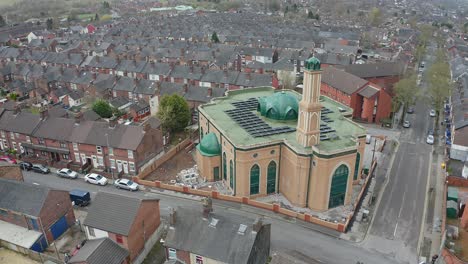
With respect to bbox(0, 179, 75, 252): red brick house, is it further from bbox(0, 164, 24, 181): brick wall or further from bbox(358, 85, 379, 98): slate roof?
bbox(358, 85, 379, 98): slate roof

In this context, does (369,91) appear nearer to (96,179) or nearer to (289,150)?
(289,150)

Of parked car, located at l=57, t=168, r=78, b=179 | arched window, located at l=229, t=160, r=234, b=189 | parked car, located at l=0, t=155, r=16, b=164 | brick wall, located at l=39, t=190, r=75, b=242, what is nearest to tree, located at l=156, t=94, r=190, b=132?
parked car, located at l=57, t=168, r=78, b=179

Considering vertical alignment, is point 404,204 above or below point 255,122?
below

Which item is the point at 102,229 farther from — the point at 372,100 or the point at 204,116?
the point at 372,100

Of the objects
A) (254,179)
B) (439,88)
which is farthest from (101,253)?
(439,88)

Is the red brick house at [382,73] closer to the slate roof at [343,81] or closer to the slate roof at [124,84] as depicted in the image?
the slate roof at [343,81]

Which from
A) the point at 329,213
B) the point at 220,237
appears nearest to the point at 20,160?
the point at 220,237
